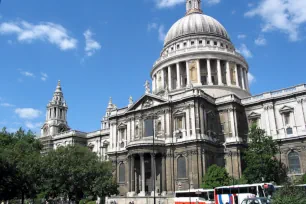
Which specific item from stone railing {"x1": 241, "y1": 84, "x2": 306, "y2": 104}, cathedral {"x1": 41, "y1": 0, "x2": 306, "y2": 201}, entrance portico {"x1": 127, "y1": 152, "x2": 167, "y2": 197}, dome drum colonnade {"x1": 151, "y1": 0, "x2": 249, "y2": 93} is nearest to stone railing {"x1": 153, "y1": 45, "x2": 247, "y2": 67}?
dome drum colonnade {"x1": 151, "y1": 0, "x2": 249, "y2": 93}

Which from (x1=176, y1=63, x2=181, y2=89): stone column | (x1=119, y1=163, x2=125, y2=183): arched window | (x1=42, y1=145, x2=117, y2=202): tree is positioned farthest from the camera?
(x1=176, y1=63, x2=181, y2=89): stone column

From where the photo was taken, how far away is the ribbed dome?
256 feet

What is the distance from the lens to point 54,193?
47562mm

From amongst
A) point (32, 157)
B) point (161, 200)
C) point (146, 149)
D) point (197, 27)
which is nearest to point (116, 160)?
point (146, 149)

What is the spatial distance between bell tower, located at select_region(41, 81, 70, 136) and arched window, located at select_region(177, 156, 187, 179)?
140 feet

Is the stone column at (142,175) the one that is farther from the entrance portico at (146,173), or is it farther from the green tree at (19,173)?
the green tree at (19,173)

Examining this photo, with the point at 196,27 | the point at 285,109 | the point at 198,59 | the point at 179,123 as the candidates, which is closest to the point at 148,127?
the point at 179,123

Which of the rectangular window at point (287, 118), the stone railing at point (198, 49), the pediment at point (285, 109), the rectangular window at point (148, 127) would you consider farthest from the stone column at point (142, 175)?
the stone railing at point (198, 49)

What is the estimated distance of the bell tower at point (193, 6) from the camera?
86.2 meters

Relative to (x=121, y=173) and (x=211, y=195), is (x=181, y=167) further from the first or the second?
(x=121, y=173)

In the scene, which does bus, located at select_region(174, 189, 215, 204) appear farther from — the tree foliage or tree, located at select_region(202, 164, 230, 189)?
the tree foliage

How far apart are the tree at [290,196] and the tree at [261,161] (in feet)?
73.9

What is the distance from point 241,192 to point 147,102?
26631 mm

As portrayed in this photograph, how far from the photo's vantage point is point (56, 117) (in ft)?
291
